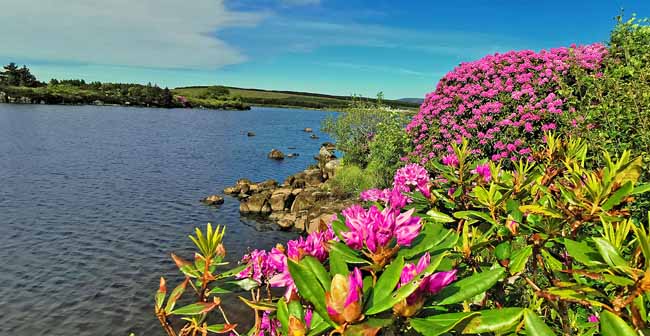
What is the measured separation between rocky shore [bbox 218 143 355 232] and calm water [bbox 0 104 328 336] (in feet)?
3.03

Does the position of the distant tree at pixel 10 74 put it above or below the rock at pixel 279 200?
above

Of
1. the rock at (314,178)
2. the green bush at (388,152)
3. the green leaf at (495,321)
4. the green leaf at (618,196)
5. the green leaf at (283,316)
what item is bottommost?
the rock at (314,178)

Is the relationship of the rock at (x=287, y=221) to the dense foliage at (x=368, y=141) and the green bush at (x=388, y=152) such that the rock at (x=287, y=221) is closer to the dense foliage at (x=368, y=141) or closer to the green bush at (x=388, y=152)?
the dense foliage at (x=368, y=141)

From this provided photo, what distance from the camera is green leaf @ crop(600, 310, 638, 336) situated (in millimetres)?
933

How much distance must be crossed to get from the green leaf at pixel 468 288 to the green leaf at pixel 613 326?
0.27m

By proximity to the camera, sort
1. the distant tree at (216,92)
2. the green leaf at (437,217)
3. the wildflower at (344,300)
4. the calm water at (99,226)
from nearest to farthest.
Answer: the wildflower at (344,300)
the green leaf at (437,217)
the calm water at (99,226)
the distant tree at (216,92)

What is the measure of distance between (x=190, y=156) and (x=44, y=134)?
19.5 m

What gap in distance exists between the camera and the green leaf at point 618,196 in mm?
1263

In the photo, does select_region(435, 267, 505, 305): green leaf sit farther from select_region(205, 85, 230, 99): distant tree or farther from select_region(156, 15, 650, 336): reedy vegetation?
select_region(205, 85, 230, 99): distant tree

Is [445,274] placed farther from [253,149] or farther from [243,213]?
[253,149]

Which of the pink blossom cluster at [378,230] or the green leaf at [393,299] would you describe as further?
the pink blossom cluster at [378,230]

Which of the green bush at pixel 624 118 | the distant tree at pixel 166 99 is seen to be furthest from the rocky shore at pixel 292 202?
the distant tree at pixel 166 99

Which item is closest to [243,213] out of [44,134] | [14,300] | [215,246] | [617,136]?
[14,300]

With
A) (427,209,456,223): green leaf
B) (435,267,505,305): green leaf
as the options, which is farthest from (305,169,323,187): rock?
(435,267,505,305): green leaf
